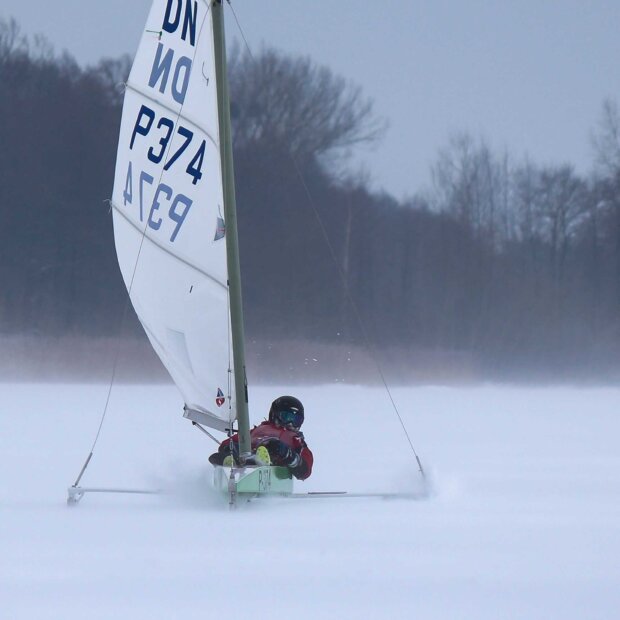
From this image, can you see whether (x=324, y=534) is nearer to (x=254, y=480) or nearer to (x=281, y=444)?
(x=254, y=480)

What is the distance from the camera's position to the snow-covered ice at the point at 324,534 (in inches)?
155

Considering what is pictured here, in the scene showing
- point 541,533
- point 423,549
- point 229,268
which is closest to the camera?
point 423,549

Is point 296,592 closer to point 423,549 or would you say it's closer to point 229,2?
point 423,549

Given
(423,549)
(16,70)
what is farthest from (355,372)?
(423,549)

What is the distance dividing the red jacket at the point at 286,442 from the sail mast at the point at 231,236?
182mm

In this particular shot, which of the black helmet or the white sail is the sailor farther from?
the white sail

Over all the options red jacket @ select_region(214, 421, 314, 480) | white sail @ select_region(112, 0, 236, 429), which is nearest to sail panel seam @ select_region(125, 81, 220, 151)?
white sail @ select_region(112, 0, 236, 429)

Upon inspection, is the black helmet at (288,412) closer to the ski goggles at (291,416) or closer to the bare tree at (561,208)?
the ski goggles at (291,416)

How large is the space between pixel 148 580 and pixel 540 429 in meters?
8.06

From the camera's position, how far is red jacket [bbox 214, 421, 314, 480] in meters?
6.46

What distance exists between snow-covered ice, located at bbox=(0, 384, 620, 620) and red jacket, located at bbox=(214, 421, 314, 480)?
0.53ft

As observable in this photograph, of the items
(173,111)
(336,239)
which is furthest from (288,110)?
(173,111)

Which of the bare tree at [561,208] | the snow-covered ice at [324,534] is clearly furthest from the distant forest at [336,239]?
the snow-covered ice at [324,534]

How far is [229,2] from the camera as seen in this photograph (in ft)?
21.9
